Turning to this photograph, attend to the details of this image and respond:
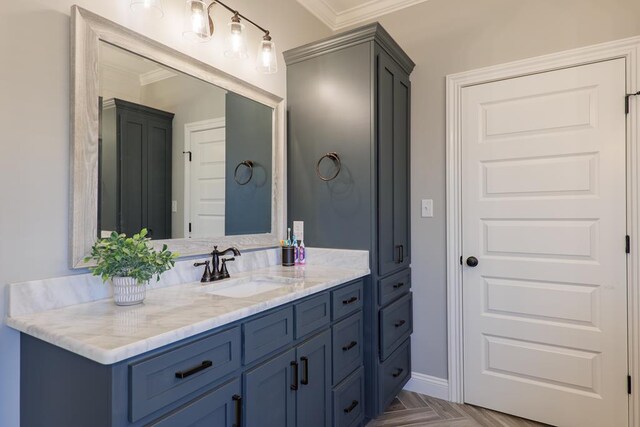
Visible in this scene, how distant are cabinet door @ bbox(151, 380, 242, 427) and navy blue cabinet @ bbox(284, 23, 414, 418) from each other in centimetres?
75

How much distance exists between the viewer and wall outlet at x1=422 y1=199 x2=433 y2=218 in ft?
8.02

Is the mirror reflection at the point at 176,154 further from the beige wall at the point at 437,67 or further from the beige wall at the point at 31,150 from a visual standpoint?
the beige wall at the point at 437,67

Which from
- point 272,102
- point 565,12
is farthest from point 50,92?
point 565,12

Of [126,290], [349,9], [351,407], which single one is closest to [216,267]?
[126,290]

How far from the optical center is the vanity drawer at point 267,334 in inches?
48.8

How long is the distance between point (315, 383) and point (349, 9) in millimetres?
2572

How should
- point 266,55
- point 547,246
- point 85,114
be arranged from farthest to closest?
1. point 547,246
2. point 266,55
3. point 85,114

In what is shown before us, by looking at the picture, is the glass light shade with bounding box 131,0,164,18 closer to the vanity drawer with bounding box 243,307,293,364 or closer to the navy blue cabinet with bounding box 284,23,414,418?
the navy blue cabinet with bounding box 284,23,414,418

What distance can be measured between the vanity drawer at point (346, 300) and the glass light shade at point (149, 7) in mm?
1440

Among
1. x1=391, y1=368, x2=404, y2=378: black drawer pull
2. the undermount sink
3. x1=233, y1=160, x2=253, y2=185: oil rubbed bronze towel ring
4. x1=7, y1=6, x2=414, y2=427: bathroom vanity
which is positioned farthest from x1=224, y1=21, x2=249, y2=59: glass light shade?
x1=391, y1=368, x2=404, y2=378: black drawer pull

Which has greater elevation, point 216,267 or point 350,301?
point 216,267

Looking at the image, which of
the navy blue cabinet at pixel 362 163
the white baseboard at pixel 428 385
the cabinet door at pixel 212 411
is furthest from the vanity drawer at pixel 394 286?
the cabinet door at pixel 212 411

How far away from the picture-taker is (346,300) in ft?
6.01

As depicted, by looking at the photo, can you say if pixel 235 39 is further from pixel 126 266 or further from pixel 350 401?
pixel 350 401
